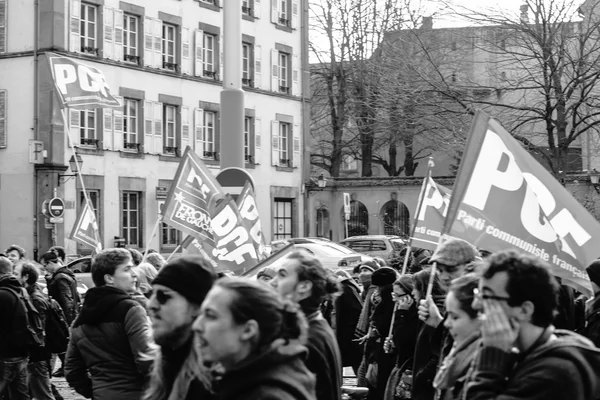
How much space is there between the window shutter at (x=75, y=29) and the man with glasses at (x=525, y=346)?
32887 millimetres

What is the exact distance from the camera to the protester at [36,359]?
1121 centimetres

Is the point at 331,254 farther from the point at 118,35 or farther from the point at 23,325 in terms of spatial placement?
the point at 23,325

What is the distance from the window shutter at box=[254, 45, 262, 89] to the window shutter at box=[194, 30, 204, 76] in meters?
3.07

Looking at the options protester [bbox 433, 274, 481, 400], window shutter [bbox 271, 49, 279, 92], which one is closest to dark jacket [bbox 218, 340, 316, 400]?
protester [bbox 433, 274, 481, 400]

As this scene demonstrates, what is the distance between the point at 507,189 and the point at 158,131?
33.5 meters

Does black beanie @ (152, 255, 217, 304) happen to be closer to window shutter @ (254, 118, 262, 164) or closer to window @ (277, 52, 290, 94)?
window shutter @ (254, 118, 262, 164)

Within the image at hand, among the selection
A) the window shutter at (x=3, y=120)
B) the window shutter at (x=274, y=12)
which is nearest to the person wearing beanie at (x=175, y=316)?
the window shutter at (x=3, y=120)

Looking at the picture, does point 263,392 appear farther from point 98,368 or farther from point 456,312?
point 98,368

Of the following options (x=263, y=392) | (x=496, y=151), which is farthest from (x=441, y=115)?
(x=263, y=392)

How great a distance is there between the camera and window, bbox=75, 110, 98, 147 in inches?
1419

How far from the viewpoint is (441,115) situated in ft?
76.6

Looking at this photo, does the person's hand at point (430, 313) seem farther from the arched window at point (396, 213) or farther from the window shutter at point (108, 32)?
the arched window at point (396, 213)

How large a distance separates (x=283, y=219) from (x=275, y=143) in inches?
121

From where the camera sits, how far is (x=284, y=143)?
153ft
